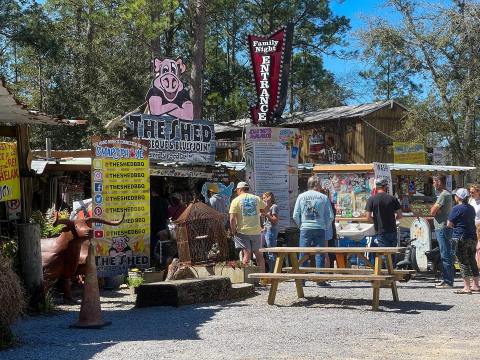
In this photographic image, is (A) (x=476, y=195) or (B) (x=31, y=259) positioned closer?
(B) (x=31, y=259)

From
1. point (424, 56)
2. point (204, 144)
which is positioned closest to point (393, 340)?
point (204, 144)

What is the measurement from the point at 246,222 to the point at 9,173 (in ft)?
14.5

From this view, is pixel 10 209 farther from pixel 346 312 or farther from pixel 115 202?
pixel 346 312

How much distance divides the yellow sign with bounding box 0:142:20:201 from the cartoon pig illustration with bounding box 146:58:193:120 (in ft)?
20.5

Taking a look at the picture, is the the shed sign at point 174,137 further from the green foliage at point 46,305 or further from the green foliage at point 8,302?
the green foliage at point 8,302

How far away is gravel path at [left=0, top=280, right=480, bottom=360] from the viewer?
7195 mm

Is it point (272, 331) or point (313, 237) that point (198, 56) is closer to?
point (313, 237)

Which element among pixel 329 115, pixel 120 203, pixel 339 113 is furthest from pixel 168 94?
pixel 339 113

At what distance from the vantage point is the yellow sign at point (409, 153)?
1143 inches

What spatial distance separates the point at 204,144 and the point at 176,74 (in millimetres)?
1703

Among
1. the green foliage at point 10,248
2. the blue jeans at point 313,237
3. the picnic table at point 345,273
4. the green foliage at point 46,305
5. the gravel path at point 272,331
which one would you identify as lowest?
the gravel path at point 272,331

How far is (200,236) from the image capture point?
13.2 metres

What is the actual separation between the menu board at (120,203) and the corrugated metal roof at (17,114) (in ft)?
5.33

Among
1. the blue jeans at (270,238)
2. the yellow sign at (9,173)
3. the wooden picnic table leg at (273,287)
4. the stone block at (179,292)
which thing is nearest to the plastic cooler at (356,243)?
the blue jeans at (270,238)
